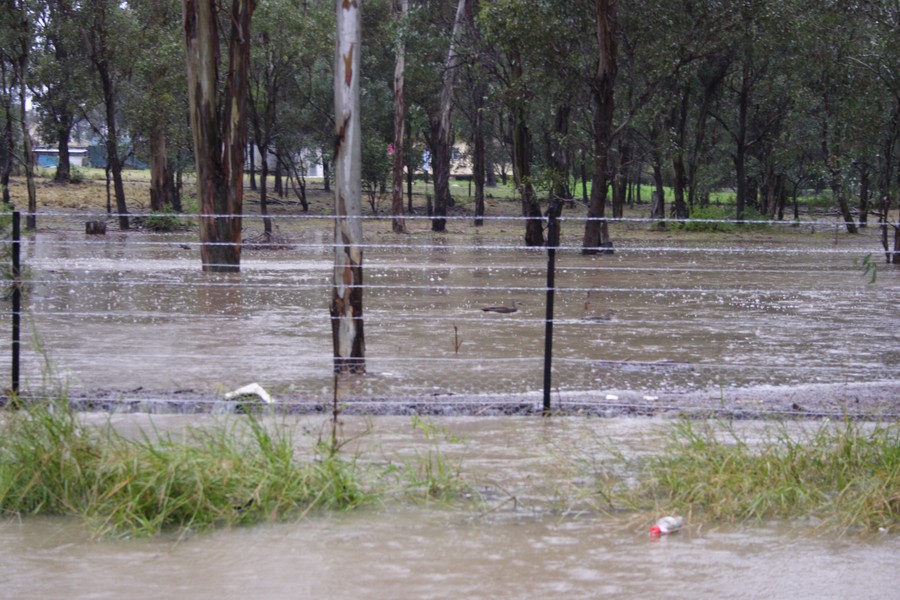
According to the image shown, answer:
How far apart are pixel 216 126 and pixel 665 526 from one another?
1970 centimetres

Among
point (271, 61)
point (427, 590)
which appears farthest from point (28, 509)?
Result: point (271, 61)

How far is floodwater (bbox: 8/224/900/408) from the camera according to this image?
10594mm

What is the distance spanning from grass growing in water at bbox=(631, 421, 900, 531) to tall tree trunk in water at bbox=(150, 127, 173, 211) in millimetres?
37111

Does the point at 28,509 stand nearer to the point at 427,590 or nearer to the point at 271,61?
the point at 427,590

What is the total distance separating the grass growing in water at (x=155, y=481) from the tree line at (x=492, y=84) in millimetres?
17974

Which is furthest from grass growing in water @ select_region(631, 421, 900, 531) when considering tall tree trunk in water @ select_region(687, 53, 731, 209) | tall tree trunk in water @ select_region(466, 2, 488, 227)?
tall tree trunk in water @ select_region(687, 53, 731, 209)

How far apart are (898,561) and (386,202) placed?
53.0m

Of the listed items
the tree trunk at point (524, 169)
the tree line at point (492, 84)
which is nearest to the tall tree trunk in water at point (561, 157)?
the tree line at point (492, 84)

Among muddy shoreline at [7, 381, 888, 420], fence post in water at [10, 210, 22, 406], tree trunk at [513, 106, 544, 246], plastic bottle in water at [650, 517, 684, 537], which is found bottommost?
plastic bottle in water at [650, 517, 684, 537]

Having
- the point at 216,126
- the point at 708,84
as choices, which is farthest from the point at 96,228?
the point at 708,84

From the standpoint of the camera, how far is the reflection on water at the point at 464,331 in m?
10.8

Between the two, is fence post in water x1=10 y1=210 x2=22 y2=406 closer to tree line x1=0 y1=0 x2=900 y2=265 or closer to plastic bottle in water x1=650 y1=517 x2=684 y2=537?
plastic bottle in water x1=650 y1=517 x2=684 y2=537

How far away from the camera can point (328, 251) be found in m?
32.1

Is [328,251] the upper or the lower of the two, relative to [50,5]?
lower
